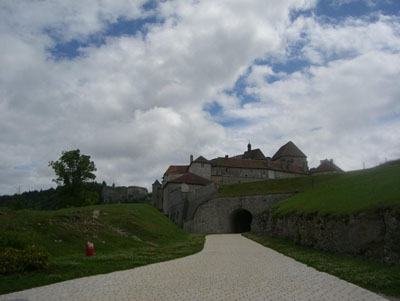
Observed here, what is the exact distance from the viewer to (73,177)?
4888 cm

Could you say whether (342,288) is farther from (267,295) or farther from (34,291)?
(34,291)

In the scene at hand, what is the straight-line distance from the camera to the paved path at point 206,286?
26.9ft

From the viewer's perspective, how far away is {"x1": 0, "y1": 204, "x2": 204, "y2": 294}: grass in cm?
1083

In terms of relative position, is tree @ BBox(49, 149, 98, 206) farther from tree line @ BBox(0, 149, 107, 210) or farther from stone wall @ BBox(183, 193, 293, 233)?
stone wall @ BBox(183, 193, 293, 233)

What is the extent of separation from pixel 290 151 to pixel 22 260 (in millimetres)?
77154

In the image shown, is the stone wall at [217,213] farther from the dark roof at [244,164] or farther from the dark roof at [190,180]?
the dark roof at [244,164]

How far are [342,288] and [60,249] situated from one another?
1284 centimetres

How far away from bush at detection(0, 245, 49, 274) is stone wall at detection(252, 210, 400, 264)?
37.5 feet

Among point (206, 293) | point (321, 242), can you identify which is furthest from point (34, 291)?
point (321, 242)

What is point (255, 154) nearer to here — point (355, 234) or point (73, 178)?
point (73, 178)

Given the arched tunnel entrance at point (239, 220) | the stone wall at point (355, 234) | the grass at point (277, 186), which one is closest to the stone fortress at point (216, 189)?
the arched tunnel entrance at point (239, 220)

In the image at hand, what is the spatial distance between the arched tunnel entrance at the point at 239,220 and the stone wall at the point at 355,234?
81.3ft

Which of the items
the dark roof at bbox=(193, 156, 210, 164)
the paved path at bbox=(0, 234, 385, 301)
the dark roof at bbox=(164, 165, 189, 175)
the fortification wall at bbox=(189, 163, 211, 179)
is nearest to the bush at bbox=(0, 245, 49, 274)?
the paved path at bbox=(0, 234, 385, 301)

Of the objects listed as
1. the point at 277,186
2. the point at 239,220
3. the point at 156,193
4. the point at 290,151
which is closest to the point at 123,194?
the point at 156,193
